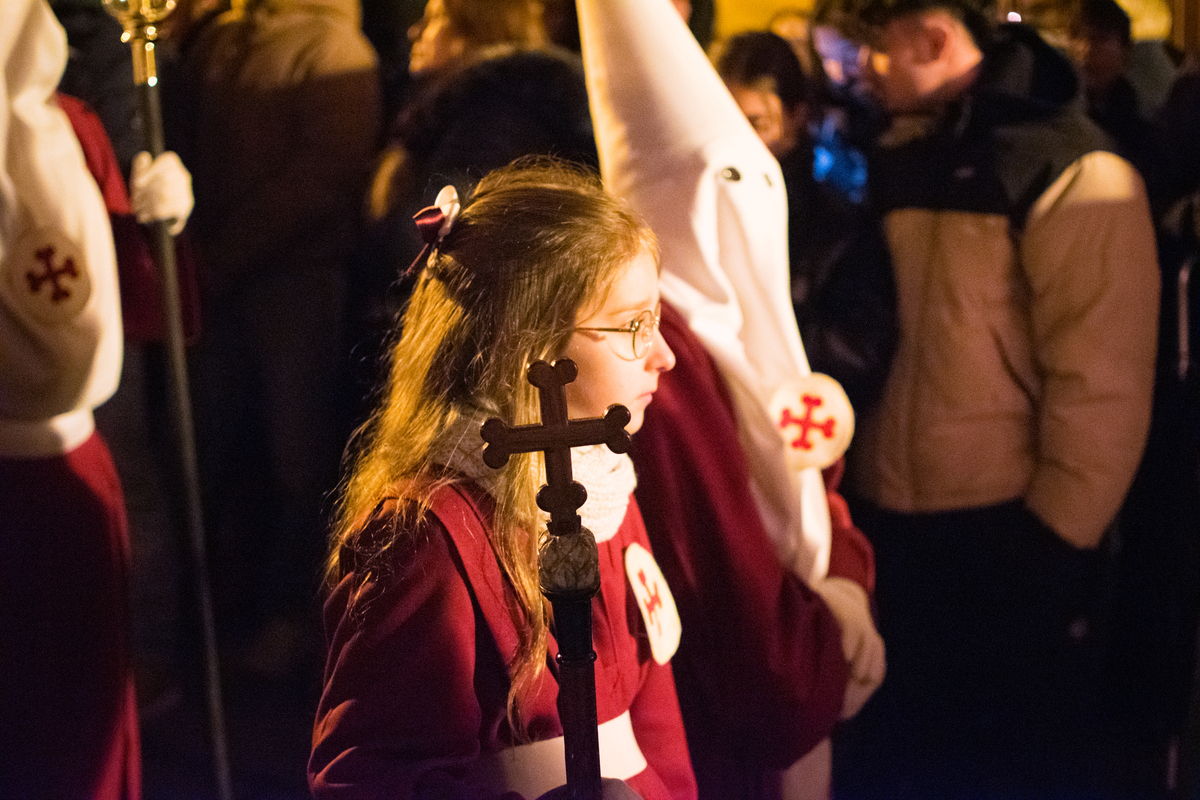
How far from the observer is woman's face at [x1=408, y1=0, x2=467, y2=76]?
1.76 m

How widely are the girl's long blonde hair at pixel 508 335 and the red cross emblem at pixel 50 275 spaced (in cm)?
65

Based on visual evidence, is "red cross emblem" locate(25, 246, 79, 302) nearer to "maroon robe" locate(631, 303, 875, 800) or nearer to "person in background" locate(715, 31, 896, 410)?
"maroon robe" locate(631, 303, 875, 800)

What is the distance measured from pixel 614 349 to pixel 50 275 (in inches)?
36.5

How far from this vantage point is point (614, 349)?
1.46 m

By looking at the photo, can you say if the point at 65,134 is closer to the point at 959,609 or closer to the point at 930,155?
the point at 930,155

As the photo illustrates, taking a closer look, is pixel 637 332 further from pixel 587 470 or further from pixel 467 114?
pixel 467 114

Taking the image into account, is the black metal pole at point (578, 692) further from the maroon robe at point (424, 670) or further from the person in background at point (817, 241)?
the person in background at point (817, 241)

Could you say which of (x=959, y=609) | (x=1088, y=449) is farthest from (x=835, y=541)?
(x=1088, y=449)

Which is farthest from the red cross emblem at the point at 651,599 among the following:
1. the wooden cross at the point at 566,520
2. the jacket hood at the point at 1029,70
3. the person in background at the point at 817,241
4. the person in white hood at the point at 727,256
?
the jacket hood at the point at 1029,70

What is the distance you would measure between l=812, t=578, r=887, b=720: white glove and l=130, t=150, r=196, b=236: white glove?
1.23 meters

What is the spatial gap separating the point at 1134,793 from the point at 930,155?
122 cm

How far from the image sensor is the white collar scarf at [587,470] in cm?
143

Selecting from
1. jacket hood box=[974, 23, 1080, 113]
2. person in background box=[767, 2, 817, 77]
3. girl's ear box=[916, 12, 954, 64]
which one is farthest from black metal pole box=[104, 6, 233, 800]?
jacket hood box=[974, 23, 1080, 113]

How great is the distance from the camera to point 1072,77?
5.80 feet
